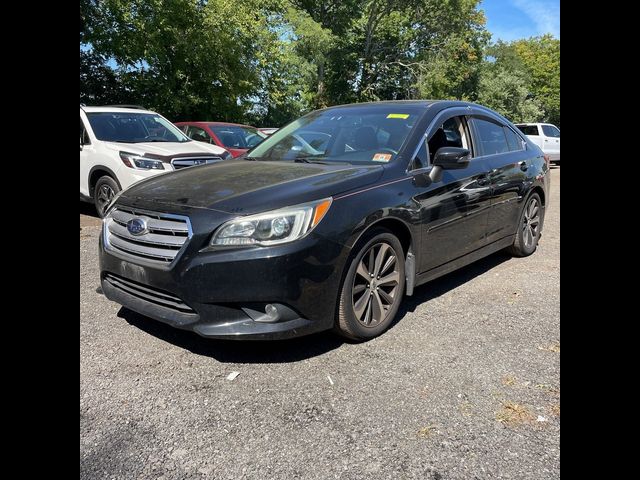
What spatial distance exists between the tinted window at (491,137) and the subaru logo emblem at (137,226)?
3111 mm

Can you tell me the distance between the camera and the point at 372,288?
10.9ft

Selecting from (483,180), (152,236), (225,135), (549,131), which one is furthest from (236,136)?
(549,131)

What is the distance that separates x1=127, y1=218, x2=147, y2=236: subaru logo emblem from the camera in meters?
3.06

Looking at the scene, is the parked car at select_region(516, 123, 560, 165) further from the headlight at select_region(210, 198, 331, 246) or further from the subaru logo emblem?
the subaru logo emblem

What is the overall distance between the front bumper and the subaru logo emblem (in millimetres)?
212

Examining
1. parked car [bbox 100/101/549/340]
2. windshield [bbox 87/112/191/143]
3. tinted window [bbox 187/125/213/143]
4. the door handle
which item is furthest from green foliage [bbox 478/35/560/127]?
parked car [bbox 100/101/549/340]

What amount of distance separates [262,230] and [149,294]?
0.87m

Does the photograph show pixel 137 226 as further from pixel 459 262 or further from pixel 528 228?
pixel 528 228

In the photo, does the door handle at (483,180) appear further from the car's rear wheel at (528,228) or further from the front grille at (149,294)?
the front grille at (149,294)

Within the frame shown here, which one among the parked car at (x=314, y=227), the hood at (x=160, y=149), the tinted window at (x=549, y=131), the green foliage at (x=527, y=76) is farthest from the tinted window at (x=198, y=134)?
the green foliage at (x=527, y=76)

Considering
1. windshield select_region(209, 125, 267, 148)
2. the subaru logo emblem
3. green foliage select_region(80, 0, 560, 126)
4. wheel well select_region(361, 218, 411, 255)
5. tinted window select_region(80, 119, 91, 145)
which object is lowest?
wheel well select_region(361, 218, 411, 255)

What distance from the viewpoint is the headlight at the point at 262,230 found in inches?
110
